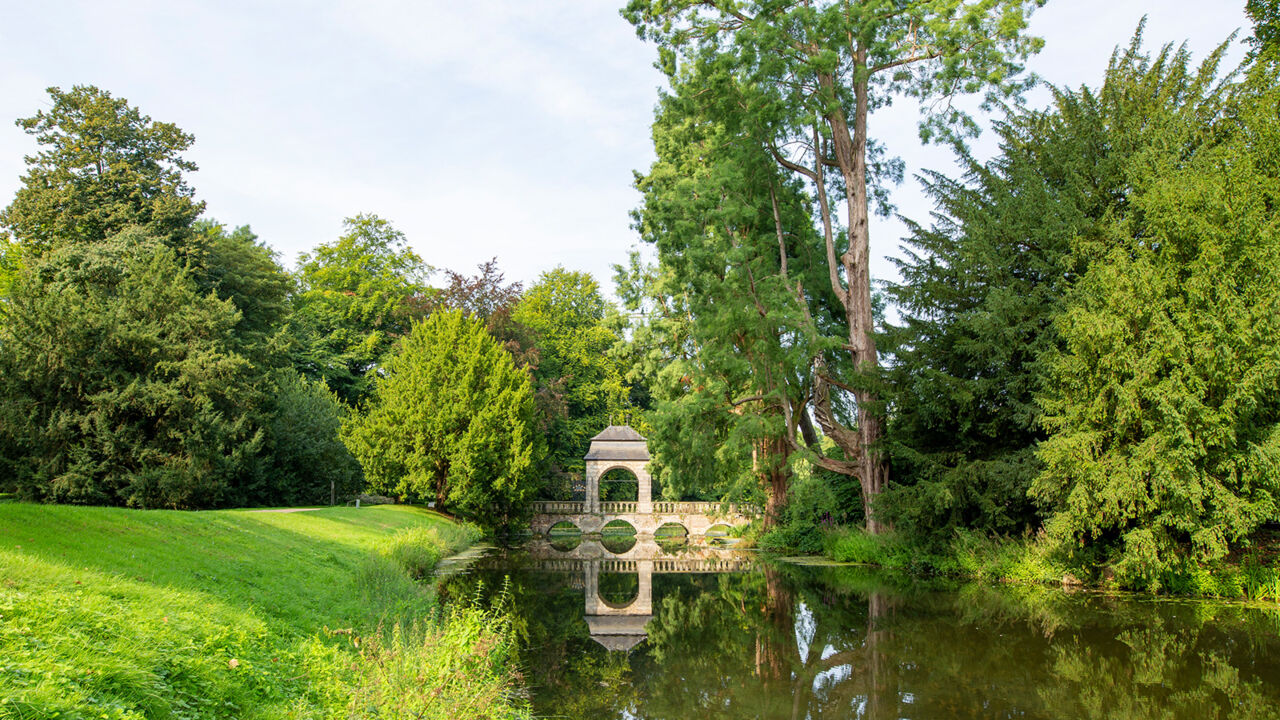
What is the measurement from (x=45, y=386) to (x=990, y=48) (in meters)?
22.4

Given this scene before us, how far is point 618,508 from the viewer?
35844mm

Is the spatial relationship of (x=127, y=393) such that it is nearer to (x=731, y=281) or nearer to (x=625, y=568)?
(x=625, y=568)

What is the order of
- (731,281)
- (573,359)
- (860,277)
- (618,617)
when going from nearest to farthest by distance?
1. (618,617)
2. (731,281)
3. (860,277)
4. (573,359)

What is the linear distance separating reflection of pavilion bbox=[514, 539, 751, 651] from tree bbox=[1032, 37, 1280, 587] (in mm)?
7044

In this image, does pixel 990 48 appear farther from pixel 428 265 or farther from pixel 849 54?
pixel 428 265

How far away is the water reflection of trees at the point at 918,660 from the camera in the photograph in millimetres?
6664

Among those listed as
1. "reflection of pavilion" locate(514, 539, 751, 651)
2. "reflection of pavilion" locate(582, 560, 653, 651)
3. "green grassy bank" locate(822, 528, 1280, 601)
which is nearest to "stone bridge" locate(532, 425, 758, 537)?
"reflection of pavilion" locate(514, 539, 751, 651)

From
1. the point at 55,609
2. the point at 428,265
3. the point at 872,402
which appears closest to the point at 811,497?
the point at 872,402

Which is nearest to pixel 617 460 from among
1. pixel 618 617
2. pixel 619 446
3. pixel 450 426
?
pixel 619 446

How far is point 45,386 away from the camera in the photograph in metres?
17.8

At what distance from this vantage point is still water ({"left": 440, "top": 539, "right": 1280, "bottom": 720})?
21.9 ft

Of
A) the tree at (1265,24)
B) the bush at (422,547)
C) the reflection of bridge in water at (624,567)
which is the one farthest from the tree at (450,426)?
the tree at (1265,24)

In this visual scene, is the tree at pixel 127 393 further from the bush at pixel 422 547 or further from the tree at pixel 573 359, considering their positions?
the tree at pixel 573 359

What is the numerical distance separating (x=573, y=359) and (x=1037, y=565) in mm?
28619
